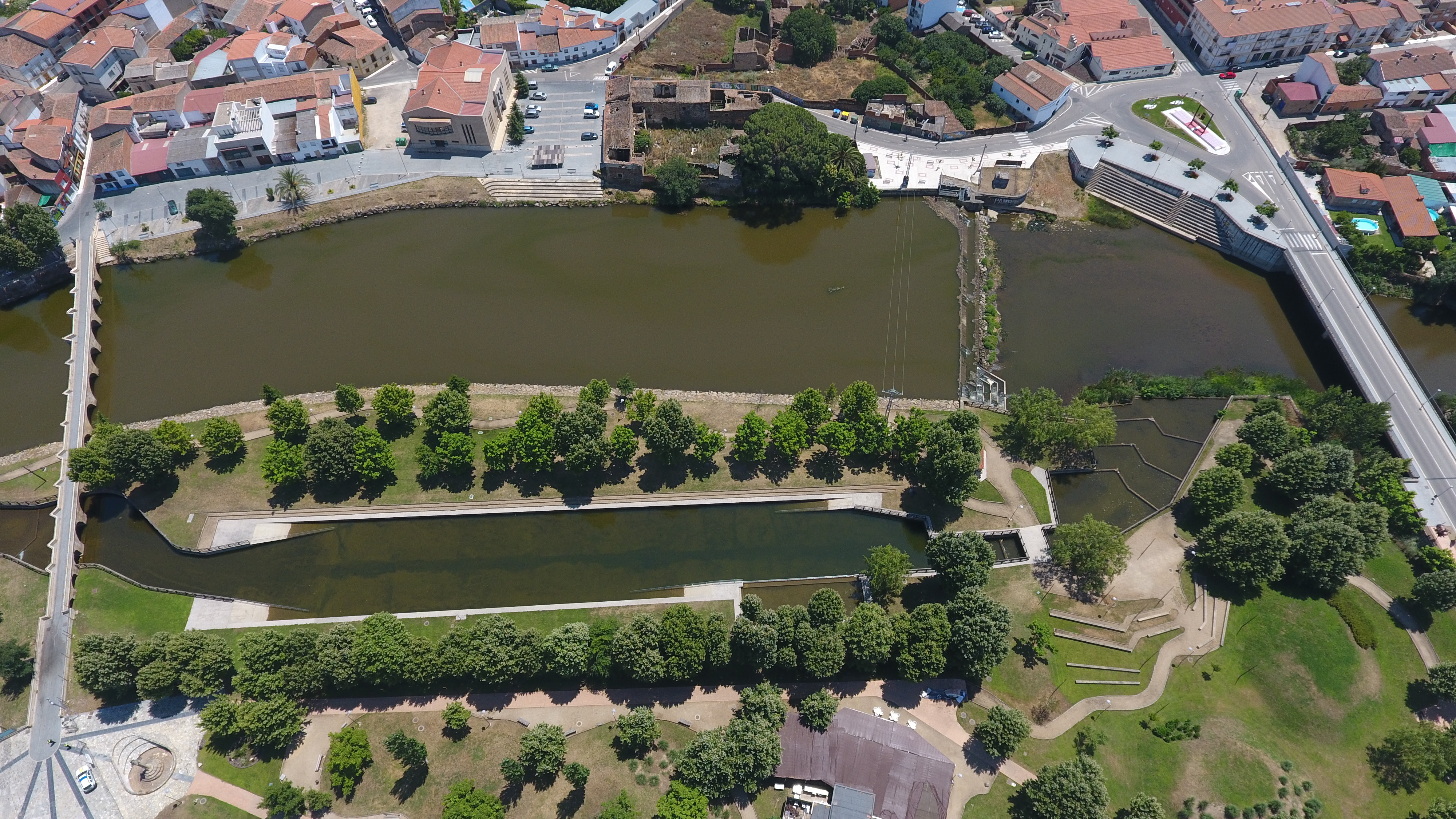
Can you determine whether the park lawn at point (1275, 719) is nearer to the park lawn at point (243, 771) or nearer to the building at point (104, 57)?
the park lawn at point (243, 771)

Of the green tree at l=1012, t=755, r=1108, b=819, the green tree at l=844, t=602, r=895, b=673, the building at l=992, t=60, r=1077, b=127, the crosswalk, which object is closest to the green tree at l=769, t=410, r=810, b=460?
the green tree at l=844, t=602, r=895, b=673

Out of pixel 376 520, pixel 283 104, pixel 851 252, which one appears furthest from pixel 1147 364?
pixel 283 104

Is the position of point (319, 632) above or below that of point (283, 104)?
below

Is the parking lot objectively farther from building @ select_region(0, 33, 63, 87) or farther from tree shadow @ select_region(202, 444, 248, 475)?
building @ select_region(0, 33, 63, 87)

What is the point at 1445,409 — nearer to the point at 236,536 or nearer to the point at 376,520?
the point at 376,520

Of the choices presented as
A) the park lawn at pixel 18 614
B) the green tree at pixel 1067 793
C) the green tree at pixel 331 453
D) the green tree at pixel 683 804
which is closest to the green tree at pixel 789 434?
the green tree at pixel 683 804

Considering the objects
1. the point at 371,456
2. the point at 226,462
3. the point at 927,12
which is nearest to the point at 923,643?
the point at 371,456

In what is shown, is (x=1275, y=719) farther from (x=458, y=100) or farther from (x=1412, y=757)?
(x=458, y=100)
